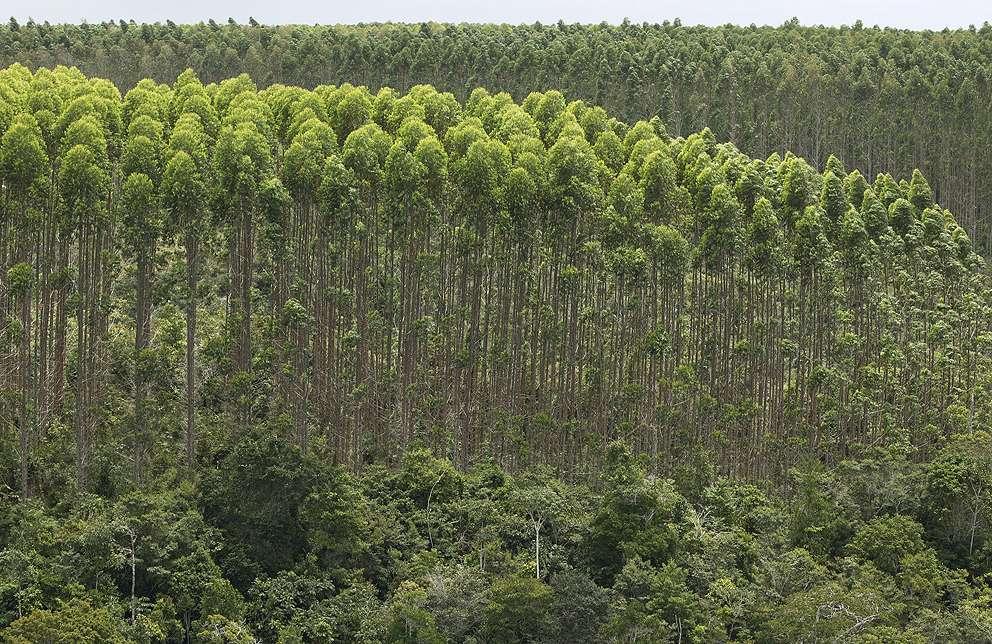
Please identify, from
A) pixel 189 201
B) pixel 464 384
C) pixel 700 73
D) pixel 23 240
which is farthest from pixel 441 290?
pixel 700 73

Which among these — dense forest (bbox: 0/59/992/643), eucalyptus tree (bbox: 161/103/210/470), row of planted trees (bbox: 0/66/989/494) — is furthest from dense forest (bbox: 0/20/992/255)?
eucalyptus tree (bbox: 161/103/210/470)

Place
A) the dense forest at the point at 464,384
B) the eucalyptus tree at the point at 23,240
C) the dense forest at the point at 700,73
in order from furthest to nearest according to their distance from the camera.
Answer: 1. the dense forest at the point at 700,73
2. the eucalyptus tree at the point at 23,240
3. the dense forest at the point at 464,384

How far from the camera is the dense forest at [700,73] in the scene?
9706cm

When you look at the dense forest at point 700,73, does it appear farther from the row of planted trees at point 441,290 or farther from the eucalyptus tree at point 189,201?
the eucalyptus tree at point 189,201

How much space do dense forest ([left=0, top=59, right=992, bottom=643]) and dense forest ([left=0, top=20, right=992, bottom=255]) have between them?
1175 inches

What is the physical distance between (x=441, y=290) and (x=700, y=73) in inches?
1777

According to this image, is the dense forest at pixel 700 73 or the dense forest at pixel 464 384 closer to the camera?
the dense forest at pixel 464 384

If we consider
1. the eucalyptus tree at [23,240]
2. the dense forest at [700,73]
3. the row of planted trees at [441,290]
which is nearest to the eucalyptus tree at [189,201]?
the row of planted trees at [441,290]

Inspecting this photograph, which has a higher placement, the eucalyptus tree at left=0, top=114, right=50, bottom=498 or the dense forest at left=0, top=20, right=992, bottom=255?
the dense forest at left=0, top=20, right=992, bottom=255

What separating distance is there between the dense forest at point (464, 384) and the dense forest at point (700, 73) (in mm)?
29843

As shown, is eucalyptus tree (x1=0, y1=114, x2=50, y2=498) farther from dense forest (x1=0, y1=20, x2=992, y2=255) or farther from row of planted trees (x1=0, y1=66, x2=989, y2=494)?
dense forest (x1=0, y1=20, x2=992, y2=255)

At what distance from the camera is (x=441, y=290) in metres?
59.8

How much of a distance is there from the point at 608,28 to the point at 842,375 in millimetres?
53501

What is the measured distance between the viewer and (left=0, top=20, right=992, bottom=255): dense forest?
97062 mm
